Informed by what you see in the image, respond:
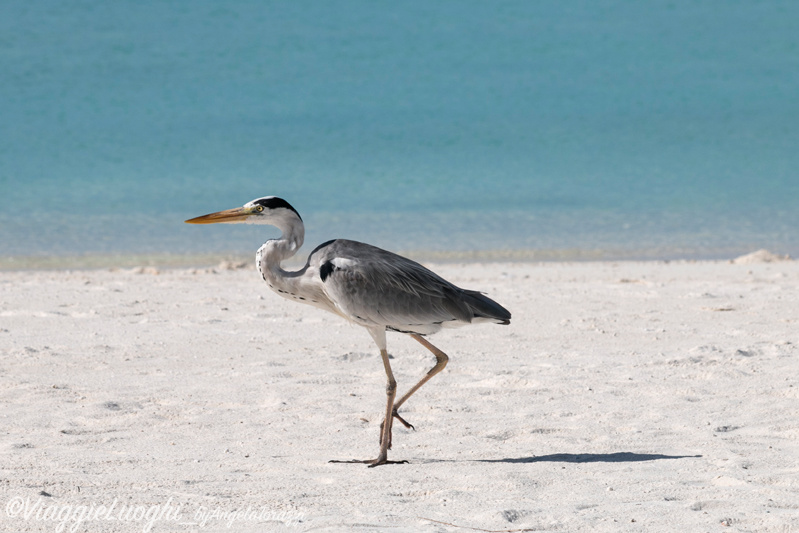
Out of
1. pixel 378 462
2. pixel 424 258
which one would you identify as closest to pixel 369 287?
pixel 378 462

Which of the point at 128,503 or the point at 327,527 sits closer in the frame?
the point at 327,527

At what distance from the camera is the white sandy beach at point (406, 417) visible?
348 centimetres

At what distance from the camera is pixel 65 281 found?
10734mm

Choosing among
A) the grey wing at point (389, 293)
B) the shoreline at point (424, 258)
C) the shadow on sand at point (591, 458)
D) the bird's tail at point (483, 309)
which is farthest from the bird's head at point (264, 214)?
the shoreline at point (424, 258)

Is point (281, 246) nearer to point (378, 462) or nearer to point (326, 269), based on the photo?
point (326, 269)


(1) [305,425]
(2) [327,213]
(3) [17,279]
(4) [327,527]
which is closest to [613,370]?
(1) [305,425]

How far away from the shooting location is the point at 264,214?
463 centimetres

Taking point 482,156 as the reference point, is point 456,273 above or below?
below

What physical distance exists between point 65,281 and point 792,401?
830cm

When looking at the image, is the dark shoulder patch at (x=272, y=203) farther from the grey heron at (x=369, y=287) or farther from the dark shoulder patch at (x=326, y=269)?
→ the dark shoulder patch at (x=326, y=269)

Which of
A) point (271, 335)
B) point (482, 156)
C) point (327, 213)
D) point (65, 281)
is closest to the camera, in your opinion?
point (271, 335)

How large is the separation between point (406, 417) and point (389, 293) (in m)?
0.99

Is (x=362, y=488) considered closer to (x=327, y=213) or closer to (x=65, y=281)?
(x=65, y=281)

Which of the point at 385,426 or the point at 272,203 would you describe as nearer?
the point at 385,426
